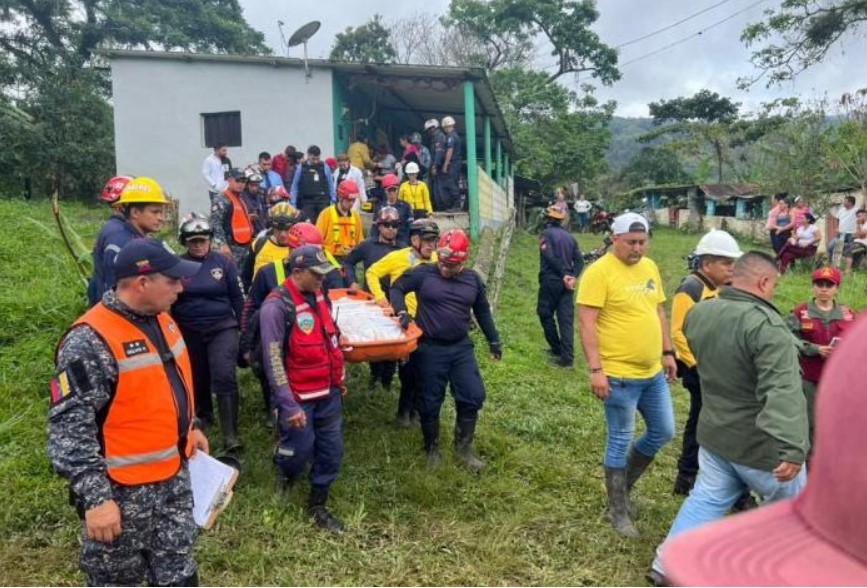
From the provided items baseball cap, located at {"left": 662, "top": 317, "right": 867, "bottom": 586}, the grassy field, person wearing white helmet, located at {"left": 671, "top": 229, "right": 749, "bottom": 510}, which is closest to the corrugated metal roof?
the grassy field

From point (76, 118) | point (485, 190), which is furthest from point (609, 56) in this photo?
point (76, 118)

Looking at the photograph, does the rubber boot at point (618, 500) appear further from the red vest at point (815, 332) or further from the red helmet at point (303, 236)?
the red helmet at point (303, 236)

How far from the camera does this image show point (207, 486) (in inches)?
122

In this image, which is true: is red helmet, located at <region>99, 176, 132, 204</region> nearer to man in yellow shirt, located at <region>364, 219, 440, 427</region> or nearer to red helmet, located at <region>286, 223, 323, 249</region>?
red helmet, located at <region>286, 223, 323, 249</region>

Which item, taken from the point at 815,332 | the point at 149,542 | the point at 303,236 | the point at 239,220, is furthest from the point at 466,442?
the point at 239,220

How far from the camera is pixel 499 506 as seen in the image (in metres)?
4.58

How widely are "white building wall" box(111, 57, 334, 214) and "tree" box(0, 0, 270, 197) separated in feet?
3.66

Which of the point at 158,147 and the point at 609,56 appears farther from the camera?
the point at 609,56

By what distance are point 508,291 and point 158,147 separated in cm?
794

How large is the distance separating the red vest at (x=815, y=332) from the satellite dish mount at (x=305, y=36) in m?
10.9

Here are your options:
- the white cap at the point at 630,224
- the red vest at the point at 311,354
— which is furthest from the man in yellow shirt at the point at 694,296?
the red vest at the point at 311,354

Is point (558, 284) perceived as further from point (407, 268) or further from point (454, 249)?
point (454, 249)

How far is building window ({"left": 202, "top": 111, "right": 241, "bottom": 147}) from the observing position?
14211 millimetres

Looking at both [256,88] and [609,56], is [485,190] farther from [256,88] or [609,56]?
[609,56]
